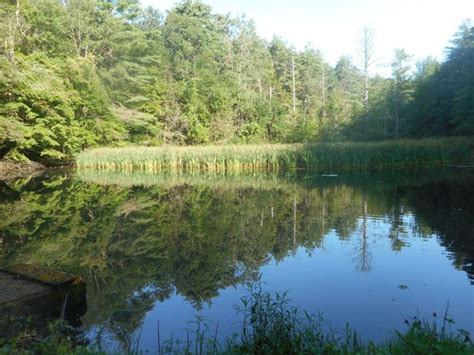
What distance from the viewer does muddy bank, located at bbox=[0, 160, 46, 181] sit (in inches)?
825

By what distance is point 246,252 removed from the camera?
6480 mm

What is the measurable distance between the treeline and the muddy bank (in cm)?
51

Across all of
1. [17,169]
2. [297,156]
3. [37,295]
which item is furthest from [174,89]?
[37,295]

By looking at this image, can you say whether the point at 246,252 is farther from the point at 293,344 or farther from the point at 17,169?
the point at 17,169

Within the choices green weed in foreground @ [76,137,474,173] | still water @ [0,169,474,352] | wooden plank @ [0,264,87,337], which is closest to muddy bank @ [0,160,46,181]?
green weed in foreground @ [76,137,474,173]

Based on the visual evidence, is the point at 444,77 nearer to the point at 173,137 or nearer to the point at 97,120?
the point at 173,137

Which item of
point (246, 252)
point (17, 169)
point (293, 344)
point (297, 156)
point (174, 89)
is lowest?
point (246, 252)

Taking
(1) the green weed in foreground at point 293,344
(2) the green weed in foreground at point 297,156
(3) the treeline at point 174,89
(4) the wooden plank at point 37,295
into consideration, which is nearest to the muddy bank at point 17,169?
(3) the treeline at point 174,89

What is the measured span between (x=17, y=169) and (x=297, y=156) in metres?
14.6

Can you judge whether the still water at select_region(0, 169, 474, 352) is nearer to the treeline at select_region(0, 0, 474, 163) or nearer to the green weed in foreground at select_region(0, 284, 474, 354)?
the green weed in foreground at select_region(0, 284, 474, 354)

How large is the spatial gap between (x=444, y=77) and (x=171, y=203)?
2585 cm

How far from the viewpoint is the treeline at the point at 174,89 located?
2156 centimetres

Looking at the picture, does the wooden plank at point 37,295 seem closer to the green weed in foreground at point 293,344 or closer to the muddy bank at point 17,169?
the green weed in foreground at point 293,344

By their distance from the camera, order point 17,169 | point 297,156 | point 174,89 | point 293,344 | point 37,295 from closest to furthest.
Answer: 1. point 293,344
2. point 37,295
3. point 297,156
4. point 17,169
5. point 174,89
